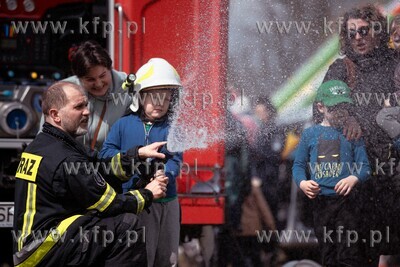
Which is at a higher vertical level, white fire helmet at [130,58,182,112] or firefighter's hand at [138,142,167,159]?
white fire helmet at [130,58,182,112]

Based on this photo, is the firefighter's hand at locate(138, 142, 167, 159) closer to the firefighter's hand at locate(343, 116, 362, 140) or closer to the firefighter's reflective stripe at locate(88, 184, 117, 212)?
the firefighter's reflective stripe at locate(88, 184, 117, 212)

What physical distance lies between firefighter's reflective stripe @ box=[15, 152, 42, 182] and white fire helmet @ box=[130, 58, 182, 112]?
910 millimetres

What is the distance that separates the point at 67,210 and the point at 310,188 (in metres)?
1.51

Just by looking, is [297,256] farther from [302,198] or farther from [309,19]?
[309,19]

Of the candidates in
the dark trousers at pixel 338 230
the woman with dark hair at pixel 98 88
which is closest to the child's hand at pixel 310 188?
the dark trousers at pixel 338 230

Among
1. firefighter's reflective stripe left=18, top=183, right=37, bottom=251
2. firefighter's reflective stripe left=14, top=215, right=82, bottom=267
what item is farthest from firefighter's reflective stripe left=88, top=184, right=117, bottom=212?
firefighter's reflective stripe left=18, top=183, right=37, bottom=251

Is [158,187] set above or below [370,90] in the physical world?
below

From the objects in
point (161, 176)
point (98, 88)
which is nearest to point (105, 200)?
point (161, 176)

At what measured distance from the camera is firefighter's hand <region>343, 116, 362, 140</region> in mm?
6027

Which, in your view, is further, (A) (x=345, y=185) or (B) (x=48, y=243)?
(A) (x=345, y=185)

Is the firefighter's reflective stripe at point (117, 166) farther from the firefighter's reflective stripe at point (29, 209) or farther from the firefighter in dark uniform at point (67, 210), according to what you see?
the firefighter's reflective stripe at point (29, 209)

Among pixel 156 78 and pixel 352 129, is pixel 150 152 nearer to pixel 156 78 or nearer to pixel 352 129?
pixel 156 78

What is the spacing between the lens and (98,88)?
6.05 meters

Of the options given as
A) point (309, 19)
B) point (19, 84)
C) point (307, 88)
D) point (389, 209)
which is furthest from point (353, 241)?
point (19, 84)
